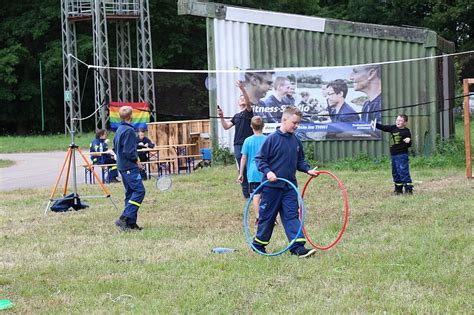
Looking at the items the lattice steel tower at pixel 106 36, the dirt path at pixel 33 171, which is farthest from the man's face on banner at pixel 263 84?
the lattice steel tower at pixel 106 36

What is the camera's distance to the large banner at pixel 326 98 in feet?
58.6

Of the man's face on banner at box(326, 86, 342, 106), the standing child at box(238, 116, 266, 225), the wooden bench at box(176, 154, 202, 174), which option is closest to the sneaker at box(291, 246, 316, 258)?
the standing child at box(238, 116, 266, 225)

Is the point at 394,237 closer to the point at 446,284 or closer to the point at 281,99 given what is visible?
the point at 446,284

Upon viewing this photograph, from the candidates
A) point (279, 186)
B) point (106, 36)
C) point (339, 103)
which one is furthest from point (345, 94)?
point (106, 36)

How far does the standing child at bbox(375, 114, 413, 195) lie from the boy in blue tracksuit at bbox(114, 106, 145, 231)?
4.67 metres

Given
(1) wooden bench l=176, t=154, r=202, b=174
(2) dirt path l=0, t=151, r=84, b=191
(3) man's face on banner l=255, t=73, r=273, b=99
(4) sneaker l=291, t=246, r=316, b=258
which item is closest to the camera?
(4) sneaker l=291, t=246, r=316, b=258

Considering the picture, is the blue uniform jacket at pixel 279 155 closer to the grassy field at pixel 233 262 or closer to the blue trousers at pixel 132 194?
the grassy field at pixel 233 262

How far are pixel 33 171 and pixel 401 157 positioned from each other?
12183 millimetres

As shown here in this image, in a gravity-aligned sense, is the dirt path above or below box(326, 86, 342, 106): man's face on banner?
below

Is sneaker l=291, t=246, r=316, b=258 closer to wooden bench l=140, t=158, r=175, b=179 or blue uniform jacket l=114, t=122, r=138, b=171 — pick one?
blue uniform jacket l=114, t=122, r=138, b=171

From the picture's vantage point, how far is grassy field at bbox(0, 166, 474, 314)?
6.09 m

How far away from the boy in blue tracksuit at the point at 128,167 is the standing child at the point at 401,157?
467 centimetres

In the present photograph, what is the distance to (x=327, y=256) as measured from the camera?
7727 millimetres

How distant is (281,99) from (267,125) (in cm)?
70
